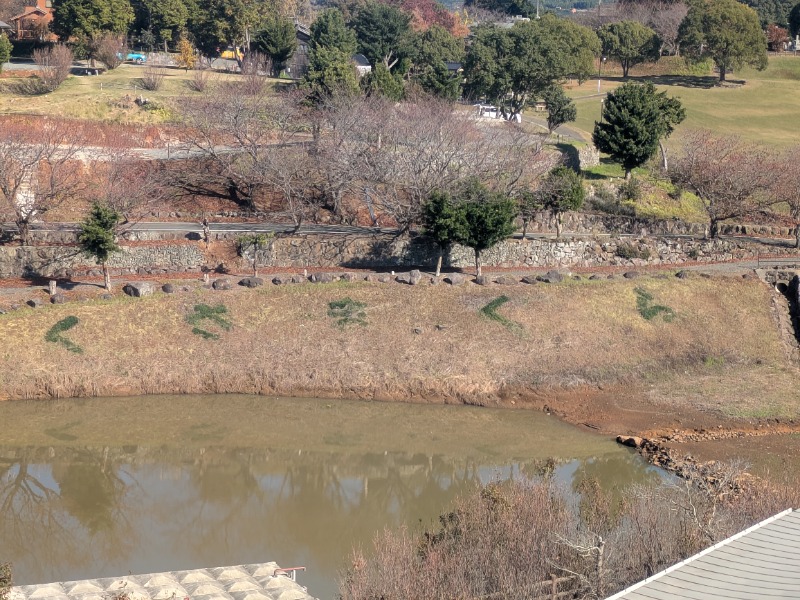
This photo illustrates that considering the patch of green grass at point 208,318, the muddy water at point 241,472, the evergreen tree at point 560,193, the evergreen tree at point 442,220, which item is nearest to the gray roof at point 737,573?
the muddy water at point 241,472

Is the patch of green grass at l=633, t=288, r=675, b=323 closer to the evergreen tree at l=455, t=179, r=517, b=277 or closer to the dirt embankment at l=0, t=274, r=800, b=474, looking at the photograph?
the dirt embankment at l=0, t=274, r=800, b=474

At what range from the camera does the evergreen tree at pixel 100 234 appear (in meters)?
37.7

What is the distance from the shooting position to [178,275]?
134 feet

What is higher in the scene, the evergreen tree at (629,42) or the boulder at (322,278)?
the evergreen tree at (629,42)

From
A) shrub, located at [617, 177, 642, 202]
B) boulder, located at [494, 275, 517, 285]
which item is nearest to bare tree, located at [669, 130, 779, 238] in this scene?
shrub, located at [617, 177, 642, 202]

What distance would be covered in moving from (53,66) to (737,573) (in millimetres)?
53716

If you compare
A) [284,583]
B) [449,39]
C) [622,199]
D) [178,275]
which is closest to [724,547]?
[284,583]

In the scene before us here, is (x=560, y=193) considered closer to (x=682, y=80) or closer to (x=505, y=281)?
(x=505, y=281)

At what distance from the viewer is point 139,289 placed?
3775cm

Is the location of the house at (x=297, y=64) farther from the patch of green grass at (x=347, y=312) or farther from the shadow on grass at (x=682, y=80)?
the patch of green grass at (x=347, y=312)

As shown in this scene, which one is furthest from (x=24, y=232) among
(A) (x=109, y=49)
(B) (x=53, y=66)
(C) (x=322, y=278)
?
(A) (x=109, y=49)

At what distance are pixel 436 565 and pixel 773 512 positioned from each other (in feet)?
23.9

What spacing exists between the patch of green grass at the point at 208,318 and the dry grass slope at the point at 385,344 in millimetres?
240

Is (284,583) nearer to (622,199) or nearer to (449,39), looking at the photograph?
(622,199)
